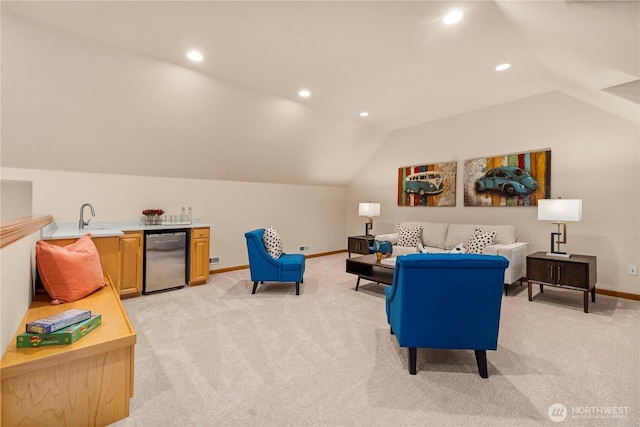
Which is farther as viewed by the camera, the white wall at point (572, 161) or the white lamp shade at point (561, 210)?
the white wall at point (572, 161)

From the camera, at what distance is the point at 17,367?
130 centimetres

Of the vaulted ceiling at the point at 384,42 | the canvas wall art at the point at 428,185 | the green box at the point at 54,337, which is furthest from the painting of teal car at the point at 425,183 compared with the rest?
the green box at the point at 54,337

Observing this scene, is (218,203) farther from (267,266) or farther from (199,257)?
(267,266)

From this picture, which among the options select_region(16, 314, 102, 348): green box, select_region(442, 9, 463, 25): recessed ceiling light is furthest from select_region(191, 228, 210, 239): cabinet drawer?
select_region(442, 9, 463, 25): recessed ceiling light

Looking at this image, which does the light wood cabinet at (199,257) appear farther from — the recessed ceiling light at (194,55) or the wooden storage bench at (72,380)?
the wooden storage bench at (72,380)

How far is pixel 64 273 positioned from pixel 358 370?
7.32 ft

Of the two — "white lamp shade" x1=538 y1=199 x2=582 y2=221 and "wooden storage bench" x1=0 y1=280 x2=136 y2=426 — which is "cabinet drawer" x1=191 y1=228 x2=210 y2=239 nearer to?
"wooden storage bench" x1=0 y1=280 x2=136 y2=426

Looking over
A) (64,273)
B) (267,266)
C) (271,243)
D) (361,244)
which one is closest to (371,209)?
(361,244)

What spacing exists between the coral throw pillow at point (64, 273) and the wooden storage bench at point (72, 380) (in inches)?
16.2

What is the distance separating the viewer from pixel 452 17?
246cm

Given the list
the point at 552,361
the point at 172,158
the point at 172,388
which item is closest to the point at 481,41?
the point at 552,361

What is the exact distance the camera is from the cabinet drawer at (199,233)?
14.0 feet

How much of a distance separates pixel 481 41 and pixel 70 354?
3.86 metres

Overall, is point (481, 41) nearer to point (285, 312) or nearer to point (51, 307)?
point (285, 312)
